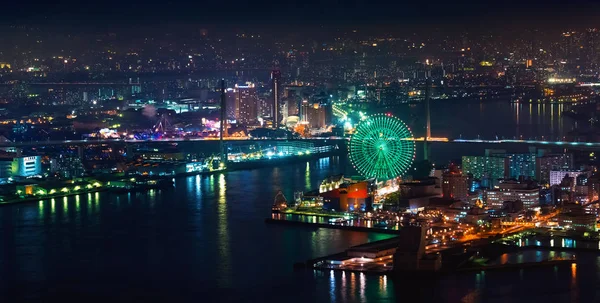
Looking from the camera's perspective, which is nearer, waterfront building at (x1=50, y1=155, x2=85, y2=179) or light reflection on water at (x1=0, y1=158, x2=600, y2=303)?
light reflection on water at (x1=0, y1=158, x2=600, y2=303)

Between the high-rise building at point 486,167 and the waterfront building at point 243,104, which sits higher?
the waterfront building at point 243,104

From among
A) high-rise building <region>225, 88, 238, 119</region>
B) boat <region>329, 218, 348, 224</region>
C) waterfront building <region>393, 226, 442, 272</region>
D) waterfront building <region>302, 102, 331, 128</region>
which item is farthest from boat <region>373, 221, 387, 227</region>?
high-rise building <region>225, 88, 238, 119</region>

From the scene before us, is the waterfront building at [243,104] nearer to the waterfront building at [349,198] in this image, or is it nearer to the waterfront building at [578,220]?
the waterfront building at [349,198]

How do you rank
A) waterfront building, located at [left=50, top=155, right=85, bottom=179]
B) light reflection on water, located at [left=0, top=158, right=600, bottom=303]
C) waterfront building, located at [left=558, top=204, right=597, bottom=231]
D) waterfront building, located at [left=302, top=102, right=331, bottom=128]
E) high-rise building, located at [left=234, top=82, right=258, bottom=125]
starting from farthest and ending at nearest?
high-rise building, located at [left=234, top=82, right=258, bottom=125], waterfront building, located at [left=302, top=102, right=331, bottom=128], waterfront building, located at [left=50, top=155, right=85, bottom=179], waterfront building, located at [left=558, top=204, right=597, bottom=231], light reflection on water, located at [left=0, top=158, right=600, bottom=303]

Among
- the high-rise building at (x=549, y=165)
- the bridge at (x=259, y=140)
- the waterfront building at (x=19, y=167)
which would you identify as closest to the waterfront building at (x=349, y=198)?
the high-rise building at (x=549, y=165)

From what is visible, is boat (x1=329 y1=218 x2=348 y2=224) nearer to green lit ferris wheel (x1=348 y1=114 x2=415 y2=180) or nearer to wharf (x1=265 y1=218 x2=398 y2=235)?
wharf (x1=265 y1=218 x2=398 y2=235)

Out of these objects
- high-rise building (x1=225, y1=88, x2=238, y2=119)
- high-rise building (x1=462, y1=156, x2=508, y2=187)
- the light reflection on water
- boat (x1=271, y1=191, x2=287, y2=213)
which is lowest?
the light reflection on water

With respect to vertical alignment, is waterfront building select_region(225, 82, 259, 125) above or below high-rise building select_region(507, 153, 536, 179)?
above

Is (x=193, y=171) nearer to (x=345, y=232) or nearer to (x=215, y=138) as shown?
(x=215, y=138)
